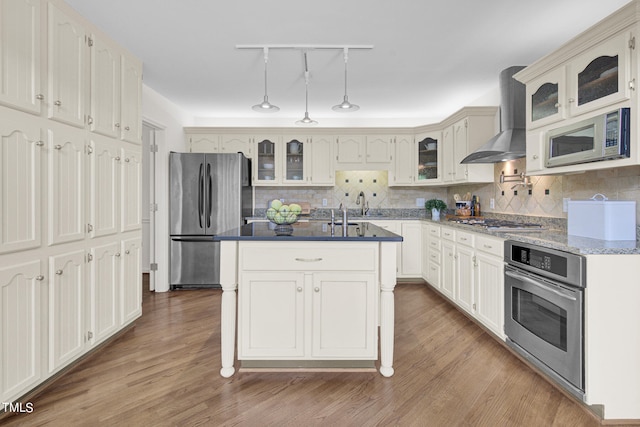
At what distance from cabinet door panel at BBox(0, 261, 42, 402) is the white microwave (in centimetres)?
334

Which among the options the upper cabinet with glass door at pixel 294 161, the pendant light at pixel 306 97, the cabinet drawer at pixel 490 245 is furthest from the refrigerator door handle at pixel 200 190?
the cabinet drawer at pixel 490 245

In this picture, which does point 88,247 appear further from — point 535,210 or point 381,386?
point 535,210

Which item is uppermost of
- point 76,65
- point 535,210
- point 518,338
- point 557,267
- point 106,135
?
point 76,65

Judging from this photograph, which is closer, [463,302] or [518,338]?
[518,338]

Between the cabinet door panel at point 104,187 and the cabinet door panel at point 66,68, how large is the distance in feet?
0.89

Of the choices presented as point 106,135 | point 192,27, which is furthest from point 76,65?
point 192,27

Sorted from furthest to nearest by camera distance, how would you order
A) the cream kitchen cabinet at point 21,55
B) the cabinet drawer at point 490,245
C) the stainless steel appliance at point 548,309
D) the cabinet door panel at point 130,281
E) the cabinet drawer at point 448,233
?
the cabinet drawer at point 448,233, the cabinet door panel at point 130,281, the cabinet drawer at point 490,245, the stainless steel appliance at point 548,309, the cream kitchen cabinet at point 21,55

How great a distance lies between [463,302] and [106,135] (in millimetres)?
3431

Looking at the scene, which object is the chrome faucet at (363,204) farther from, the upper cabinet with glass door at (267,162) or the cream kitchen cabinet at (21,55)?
the cream kitchen cabinet at (21,55)

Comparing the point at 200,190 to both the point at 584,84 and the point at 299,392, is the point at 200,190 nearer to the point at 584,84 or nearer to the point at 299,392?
the point at 299,392

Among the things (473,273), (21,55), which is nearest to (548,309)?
(473,273)

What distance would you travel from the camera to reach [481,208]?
4332 millimetres

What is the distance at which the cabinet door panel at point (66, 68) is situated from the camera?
6.46ft

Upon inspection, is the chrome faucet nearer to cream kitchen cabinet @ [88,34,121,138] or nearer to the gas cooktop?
the gas cooktop
